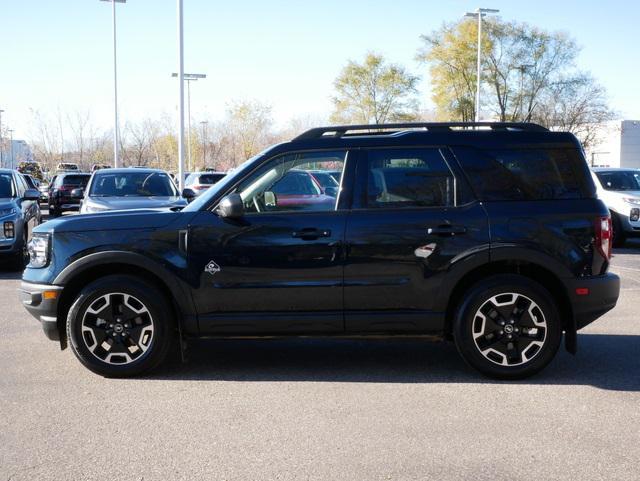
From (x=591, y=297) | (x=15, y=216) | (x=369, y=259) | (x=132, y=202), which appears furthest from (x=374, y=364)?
(x=132, y=202)

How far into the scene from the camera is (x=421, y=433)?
4.54m

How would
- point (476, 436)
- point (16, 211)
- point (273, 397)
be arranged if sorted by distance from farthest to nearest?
point (16, 211) → point (273, 397) → point (476, 436)

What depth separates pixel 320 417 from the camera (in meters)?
4.85

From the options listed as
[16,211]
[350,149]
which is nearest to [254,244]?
[350,149]

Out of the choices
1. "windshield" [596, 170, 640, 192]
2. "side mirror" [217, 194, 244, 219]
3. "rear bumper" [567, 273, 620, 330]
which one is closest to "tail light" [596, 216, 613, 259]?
"rear bumper" [567, 273, 620, 330]

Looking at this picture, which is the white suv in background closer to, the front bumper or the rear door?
the rear door

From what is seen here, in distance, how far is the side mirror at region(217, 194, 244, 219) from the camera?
562 cm

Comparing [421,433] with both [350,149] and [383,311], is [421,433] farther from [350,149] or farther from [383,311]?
[350,149]

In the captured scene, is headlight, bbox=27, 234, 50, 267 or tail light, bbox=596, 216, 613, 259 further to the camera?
headlight, bbox=27, 234, 50, 267

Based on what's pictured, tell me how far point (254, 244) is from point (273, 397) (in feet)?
3.79

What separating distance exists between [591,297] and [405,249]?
1.48 m

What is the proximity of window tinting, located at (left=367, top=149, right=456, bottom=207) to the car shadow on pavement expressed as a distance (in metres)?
1.12

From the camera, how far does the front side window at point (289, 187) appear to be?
5.78 meters

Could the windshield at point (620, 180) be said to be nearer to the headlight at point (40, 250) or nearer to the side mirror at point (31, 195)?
the side mirror at point (31, 195)
